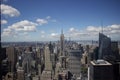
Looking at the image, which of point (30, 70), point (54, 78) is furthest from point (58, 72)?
point (30, 70)

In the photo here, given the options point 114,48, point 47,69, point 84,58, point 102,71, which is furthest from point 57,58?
point 102,71

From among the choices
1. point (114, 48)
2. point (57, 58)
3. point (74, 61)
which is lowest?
point (74, 61)

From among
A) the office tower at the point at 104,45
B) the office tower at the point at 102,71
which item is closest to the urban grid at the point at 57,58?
the office tower at the point at 104,45

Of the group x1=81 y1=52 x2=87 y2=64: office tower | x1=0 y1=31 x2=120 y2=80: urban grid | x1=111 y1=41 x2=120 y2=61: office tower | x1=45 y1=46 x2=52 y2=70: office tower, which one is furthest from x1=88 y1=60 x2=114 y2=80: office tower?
x1=45 y1=46 x2=52 y2=70: office tower

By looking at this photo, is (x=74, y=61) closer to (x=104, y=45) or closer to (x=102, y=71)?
(x=104, y=45)

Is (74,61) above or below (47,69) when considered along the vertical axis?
above

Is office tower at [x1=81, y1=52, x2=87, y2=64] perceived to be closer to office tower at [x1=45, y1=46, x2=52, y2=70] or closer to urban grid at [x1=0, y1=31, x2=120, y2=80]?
urban grid at [x1=0, y1=31, x2=120, y2=80]
